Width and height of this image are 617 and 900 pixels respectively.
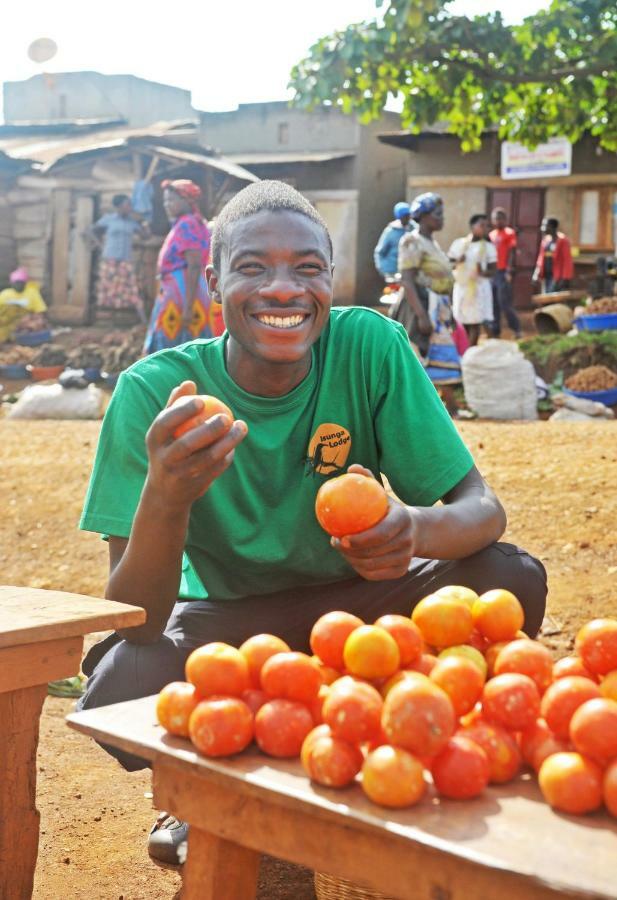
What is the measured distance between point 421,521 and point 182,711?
0.74 meters

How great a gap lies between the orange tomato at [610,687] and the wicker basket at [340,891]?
30.5 inches

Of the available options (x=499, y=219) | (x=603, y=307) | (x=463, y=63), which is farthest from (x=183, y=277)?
(x=499, y=219)

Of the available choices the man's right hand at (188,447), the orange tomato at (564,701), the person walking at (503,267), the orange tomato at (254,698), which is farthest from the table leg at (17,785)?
the person walking at (503,267)

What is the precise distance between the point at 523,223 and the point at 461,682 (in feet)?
64.9

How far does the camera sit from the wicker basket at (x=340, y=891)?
2197mm

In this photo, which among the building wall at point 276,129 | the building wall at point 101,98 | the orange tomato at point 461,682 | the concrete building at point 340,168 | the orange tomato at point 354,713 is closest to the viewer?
the orange tomato at point 354,713

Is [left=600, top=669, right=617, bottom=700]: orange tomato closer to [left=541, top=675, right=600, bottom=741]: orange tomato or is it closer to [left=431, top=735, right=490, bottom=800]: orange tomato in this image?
[left=541, top=675, right=600, bottom=741]: orange tomato

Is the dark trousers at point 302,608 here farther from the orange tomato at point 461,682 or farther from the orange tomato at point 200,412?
the orange tomato at point 461,682

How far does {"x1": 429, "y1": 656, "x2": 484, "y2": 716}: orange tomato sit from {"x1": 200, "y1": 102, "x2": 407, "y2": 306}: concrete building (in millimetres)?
20284

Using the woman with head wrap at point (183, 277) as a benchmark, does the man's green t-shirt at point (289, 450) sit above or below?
below

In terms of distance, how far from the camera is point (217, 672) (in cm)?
174

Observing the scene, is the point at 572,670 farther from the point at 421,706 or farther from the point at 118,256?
the point at 118,256

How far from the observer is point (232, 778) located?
1605mm

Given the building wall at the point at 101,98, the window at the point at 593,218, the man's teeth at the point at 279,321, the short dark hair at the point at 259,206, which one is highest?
the building wall at the point at 101,98
